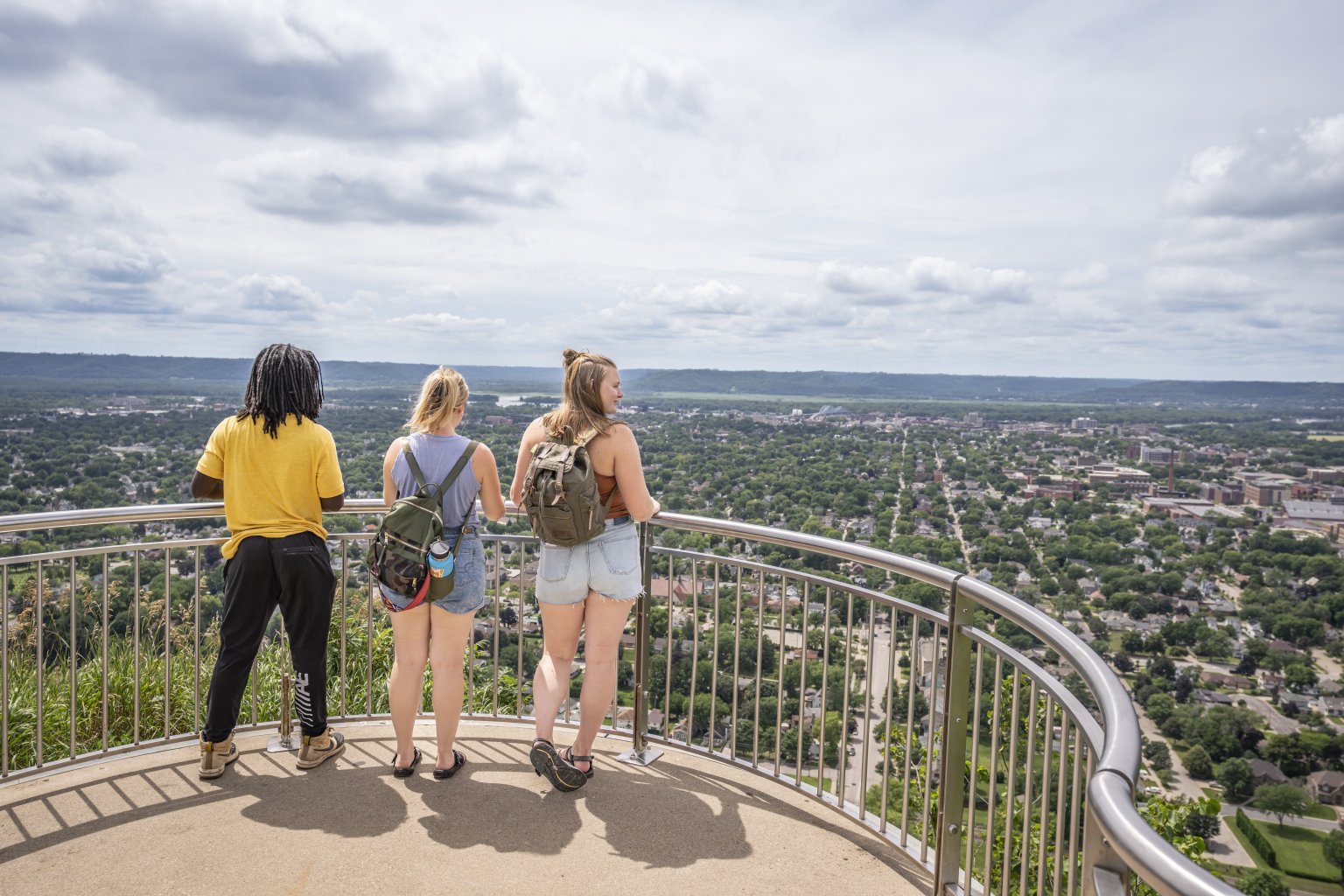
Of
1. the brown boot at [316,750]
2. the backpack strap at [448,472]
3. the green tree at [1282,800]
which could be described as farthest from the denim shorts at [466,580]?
the green tree at [1282,800]

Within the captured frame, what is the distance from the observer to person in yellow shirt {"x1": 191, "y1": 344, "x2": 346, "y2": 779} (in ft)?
11.3

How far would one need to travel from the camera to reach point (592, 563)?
11.1 feet

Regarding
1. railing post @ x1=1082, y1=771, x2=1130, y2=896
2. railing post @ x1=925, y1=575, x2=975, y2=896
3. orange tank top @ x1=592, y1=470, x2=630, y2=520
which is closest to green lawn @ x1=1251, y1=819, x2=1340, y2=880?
railing post @ x1=925, y1=575, x2=975, y2=896

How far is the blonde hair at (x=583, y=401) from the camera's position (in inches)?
132

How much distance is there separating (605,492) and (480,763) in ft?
5.03

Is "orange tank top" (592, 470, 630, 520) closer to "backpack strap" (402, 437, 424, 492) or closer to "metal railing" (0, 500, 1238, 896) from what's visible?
"metal railing" (0, 500, 1238, 896)

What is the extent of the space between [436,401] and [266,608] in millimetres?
1177

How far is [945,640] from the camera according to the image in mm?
2844

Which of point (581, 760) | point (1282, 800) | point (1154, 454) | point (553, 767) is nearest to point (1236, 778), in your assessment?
point (1282, 800)

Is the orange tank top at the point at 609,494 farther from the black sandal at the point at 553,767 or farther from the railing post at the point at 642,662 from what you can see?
the black sandal at the point at 553,767

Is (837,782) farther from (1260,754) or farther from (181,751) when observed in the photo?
(1260,754)

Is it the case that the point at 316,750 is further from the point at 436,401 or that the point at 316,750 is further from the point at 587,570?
the point at 436,401

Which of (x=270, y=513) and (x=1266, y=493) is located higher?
(x=270, y=513)

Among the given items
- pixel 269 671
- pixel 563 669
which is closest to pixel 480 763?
pixel 563 669
